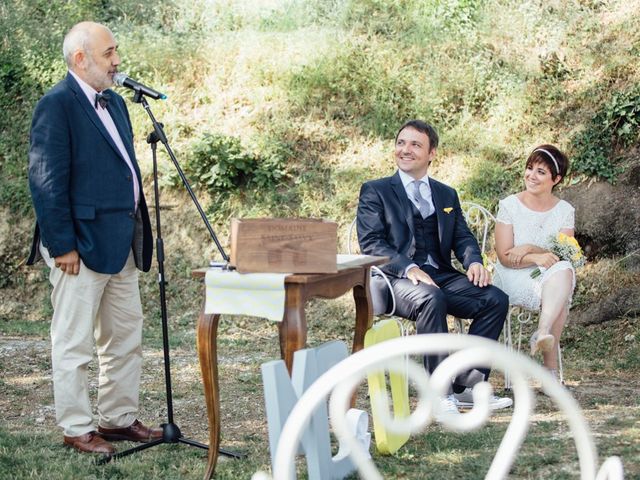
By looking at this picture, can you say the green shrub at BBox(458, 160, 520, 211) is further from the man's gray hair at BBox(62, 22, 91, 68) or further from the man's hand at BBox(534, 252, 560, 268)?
the man's gray hair at BBox(62, 22, 91, 68)

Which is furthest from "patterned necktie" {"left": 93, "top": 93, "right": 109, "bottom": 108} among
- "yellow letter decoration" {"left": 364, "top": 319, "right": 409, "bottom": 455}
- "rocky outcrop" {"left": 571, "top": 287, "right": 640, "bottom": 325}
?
"rocky outcrop" {"left": 571, "top": 287, "right": 640, "bottom": 325}

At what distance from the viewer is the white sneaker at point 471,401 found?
5133mm

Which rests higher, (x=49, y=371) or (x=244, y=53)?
(x=244, y=53)

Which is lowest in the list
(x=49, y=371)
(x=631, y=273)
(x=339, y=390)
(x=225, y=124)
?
(x=49, y=371)

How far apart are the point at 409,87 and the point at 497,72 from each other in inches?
36.7

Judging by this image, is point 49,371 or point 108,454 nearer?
point 108,454

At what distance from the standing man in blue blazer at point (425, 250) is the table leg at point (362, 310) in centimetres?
64

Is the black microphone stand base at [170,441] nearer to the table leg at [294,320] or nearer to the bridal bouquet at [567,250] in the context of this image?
the table leg at [294,320]

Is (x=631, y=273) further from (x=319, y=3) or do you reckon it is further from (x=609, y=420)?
(x=319, y=3)

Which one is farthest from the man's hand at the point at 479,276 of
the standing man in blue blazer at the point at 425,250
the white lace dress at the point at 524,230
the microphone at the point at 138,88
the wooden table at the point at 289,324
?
the microphone at the point at 138,88

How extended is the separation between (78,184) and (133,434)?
4.22 ft

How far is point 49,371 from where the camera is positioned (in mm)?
6605

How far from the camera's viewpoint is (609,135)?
8.43 m

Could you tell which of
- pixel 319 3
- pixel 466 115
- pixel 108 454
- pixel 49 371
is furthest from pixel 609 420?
pixel 319 3
